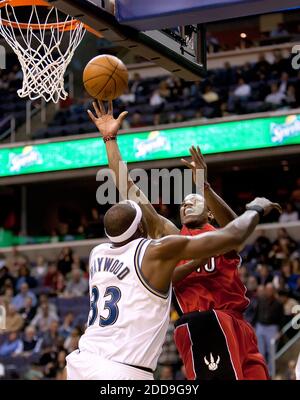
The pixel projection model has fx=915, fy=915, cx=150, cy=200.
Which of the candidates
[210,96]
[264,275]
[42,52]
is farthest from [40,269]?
[42,52]

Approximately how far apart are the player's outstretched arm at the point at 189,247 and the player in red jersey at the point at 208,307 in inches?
36.5

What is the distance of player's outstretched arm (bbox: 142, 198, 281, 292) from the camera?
14.5 feet

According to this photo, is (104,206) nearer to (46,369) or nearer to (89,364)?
(46,369)

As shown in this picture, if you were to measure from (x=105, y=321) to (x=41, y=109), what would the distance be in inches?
548

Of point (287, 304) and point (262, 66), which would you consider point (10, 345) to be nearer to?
point (287, 304)

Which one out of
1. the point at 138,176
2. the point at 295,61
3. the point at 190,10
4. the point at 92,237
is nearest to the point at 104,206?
the point at 92,237

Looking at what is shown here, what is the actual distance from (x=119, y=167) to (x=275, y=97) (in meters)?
10.2

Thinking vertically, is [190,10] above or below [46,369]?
above

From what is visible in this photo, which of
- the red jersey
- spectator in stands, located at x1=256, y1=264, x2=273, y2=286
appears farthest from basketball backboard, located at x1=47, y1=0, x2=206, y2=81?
spectator in stands, located at x1=256, y1=264, x2=273, y2=286

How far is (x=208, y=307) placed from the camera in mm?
5660

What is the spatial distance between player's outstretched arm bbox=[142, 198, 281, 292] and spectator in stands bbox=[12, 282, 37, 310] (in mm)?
10370
